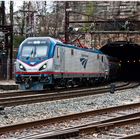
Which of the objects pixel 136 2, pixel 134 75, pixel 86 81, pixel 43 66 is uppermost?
pixel 136 2

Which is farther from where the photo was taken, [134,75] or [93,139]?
[134,75]

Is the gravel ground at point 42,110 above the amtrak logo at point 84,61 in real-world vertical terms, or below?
above

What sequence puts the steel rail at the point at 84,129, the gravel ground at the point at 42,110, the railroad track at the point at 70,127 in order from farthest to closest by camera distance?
1. the gravel ground at the point at 42,110
2. the railroad track at the point at 70,127
3. the steel rail at the point at 84,129

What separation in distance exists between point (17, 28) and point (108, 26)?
68.2 feet

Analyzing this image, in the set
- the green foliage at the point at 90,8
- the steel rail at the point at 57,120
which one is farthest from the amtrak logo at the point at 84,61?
the green foliage at the point at 90,8

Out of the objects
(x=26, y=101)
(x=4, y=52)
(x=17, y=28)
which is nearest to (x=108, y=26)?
(x=4, y=52)

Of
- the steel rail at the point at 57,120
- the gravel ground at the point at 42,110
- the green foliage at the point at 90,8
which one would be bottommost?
the gravel ground at the point at 42,110

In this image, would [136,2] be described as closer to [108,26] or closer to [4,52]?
[108,26]

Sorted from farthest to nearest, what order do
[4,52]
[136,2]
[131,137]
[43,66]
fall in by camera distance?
[136,2], [4,52], [43,66], [131,137]

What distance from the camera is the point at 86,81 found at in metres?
30.6

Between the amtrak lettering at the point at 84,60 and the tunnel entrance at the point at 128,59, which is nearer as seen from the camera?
the amtrak lettering at the point at 84,60

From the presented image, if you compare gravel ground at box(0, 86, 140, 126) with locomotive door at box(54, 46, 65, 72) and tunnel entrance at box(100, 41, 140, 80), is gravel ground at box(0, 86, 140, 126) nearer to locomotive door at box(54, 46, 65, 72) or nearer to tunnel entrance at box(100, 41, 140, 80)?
locomotive door at box(54, 46, 65, 72)

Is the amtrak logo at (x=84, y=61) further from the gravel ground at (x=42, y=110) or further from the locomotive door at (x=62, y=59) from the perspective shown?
the gravel ground at (x=42, y=110)

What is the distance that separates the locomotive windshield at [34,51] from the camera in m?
23.4
